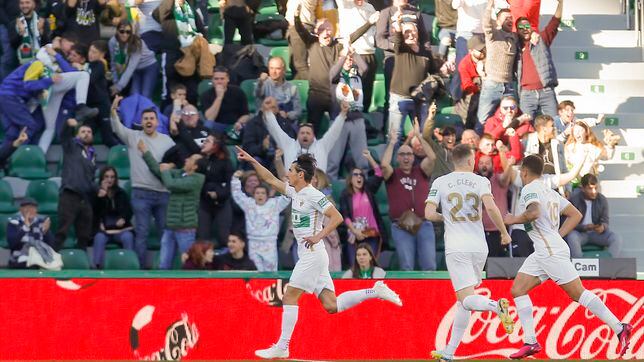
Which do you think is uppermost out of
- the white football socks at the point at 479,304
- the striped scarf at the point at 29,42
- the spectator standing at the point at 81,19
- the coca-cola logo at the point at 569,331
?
the spectator standing at the point at 81,19

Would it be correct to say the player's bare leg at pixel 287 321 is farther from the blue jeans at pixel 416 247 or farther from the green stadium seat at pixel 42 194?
the green stadium seat at pixel 42 194

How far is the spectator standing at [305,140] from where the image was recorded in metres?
17.8

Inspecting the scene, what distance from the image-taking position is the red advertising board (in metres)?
15.2

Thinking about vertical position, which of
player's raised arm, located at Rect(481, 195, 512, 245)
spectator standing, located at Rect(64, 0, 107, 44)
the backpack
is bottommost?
player's raised arm, located at Rect(481, 195, 512, 245)

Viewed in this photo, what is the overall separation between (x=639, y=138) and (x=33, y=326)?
31.6 feet

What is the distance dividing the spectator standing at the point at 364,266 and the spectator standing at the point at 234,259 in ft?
4.27

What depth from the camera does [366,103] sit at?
19500 millimetres

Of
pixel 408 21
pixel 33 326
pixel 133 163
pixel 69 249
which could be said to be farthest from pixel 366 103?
pixel 33 326

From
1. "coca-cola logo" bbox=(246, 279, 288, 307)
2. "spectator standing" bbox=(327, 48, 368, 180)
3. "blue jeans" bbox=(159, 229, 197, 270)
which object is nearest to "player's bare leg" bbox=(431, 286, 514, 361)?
"coca-cola logo" bbox=(246, 279, 288, 307)

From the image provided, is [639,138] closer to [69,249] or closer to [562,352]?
[562,352]

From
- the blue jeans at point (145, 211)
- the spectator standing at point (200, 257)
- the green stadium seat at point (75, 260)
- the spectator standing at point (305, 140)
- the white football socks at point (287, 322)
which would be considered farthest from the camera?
the spectator standing at point (305, 140)

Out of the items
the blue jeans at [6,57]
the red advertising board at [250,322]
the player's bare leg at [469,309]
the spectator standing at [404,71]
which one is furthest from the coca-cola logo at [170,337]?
the blue jeans at [6,57]

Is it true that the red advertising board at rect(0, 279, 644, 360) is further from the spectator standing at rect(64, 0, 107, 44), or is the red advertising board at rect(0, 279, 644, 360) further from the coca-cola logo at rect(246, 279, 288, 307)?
the spectator standing at rect(64, 0, 107, 44)

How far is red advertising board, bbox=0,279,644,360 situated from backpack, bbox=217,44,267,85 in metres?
5.07
